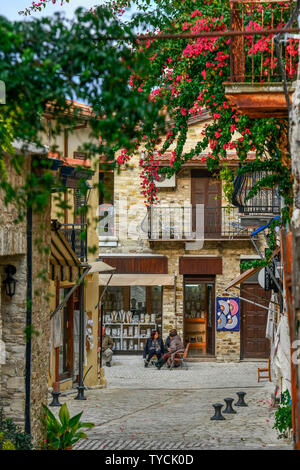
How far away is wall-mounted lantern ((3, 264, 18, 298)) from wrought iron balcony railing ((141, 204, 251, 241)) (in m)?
17.3

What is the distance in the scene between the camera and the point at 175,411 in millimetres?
16125

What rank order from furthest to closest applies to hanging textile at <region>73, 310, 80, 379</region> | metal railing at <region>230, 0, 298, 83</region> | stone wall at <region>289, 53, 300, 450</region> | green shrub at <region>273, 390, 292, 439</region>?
hanging textile at <region>73, 310, 80, 379</region> < green shrub at <region>273, 390, 292, 439</region> < metal railing at <region>230, 0, 298, 83</region> < stone wall at <region>289, 53, 300, 450</region>

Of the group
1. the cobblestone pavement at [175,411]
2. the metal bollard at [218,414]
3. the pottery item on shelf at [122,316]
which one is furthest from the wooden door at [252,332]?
the metal bollard at [218,414]

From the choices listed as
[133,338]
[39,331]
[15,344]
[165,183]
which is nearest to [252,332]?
[133,338]

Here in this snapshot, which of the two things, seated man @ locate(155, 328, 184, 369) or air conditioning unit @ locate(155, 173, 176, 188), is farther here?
air conditioning unit @ locate(155, 173, 176, 188)

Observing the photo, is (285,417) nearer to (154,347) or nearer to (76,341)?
(76,341)

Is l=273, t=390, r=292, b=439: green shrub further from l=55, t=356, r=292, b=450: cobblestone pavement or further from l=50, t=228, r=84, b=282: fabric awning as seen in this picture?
l=50, t=228, r=84, b=282: fabric awning

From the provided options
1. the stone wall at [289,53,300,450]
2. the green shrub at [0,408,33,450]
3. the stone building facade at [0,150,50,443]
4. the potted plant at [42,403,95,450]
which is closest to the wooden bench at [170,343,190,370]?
the potted plant at [42,403,95,450]

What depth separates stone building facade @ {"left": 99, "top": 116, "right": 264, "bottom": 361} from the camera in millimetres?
27234

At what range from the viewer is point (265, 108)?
10156 mm

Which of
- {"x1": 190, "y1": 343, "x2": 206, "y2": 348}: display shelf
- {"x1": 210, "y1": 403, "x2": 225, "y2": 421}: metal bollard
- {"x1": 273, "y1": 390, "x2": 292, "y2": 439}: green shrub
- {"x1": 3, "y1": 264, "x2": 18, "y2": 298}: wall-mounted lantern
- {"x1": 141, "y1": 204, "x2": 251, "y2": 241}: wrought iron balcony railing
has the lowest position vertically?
{"x1": 190, "y1": 343, "x2": 206, "y2": 348}: display shelf

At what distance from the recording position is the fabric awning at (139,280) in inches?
1041
